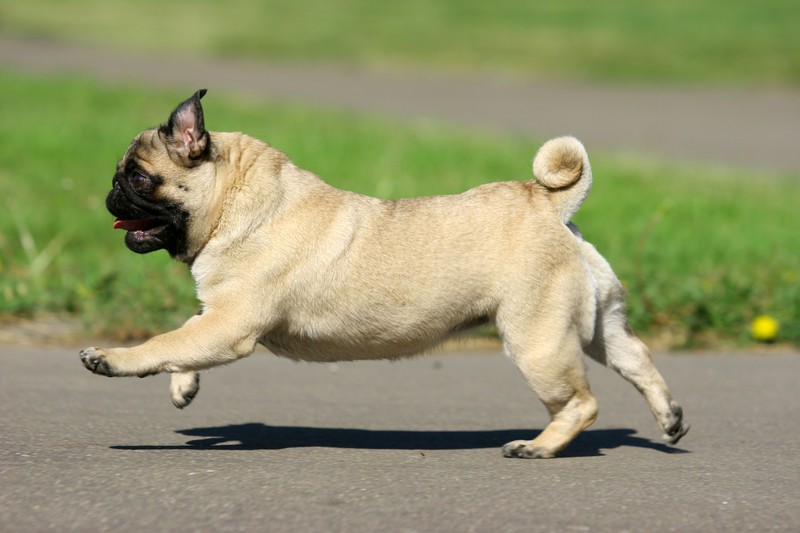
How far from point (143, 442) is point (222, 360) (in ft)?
1.75

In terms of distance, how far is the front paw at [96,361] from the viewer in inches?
211

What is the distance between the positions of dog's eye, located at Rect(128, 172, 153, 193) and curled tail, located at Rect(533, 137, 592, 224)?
1726 mm

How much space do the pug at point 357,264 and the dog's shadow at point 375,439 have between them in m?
0.30

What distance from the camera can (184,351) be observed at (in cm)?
544

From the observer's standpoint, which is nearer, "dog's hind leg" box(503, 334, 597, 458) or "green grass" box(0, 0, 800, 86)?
"dog's hind leg" box(503, 334, 597, 458)

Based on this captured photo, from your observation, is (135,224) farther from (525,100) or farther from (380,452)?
(525,100)

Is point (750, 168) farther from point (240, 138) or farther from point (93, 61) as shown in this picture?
point (93, 61)

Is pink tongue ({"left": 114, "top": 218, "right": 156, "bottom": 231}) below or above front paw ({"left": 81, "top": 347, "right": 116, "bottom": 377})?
above

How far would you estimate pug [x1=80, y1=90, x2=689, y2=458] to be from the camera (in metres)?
5.62

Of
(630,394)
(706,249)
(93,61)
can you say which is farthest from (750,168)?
(93,61)

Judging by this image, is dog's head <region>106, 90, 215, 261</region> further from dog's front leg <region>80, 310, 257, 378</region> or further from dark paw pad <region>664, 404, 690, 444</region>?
dark paw pad <region>664, 404, 690, 444</region>

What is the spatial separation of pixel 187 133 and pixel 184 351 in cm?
96

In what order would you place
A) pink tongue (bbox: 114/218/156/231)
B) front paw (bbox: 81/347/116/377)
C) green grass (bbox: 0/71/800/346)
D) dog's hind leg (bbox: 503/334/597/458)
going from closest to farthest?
front paw (bbox: 81/347/116/377)
dog's hind leg (bbox: 503/334/597/458)
pink tongue (bbox: 114/218/156/231)
green grass (bbox: 0/71/800/346)

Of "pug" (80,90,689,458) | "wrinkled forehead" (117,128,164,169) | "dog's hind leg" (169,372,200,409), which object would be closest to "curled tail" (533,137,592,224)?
"pug" (80,90,689,458)
